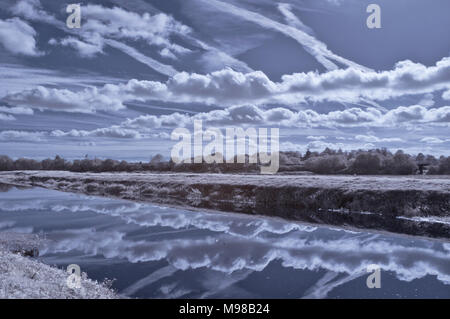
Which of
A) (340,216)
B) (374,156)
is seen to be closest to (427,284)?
(340,216)

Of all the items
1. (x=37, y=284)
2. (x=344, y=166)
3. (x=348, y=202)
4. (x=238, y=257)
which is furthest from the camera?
(x=344, y=166)

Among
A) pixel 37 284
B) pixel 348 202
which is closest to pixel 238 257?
pixel 37 284

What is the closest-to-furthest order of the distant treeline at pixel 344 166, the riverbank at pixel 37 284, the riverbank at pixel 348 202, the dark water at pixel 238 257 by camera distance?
1. the riverbank at pixel 37 284
2. the dark water at pixel 238 257
3. the riverbank at pixel 348 202
4. the distant treeline at pixel 344 166

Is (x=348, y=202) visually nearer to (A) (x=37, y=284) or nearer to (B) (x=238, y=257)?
(B) (x=238, y=257)

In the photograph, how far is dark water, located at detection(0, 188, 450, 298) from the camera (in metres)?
13.6

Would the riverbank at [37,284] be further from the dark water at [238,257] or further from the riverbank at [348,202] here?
the riverbank at [348,202]

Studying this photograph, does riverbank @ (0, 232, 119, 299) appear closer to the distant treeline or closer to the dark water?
the dark water

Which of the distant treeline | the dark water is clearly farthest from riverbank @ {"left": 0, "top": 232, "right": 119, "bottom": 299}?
the distant treeline

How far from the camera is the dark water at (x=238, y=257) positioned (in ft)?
44.6

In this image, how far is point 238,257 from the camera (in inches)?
712

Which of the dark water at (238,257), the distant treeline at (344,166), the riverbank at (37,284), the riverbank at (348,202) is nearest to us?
the riverbank at (37,284)

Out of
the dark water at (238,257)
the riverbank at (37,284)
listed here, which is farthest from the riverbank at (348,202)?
the riverbank at (37,284)

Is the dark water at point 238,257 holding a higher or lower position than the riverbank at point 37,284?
lower
